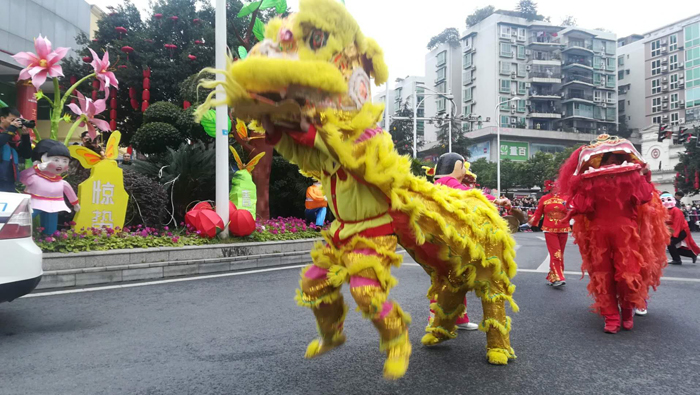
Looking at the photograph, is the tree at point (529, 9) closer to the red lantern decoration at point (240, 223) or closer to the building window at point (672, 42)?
the building window at point (672, 42)

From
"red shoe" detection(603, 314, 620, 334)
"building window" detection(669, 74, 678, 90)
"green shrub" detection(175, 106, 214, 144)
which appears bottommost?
"red shoe" detection(603, 314, 620, 334)

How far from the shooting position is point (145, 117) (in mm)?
12305

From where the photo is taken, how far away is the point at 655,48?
63.5 meters

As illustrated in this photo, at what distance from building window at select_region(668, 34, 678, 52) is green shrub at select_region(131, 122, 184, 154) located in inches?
2706

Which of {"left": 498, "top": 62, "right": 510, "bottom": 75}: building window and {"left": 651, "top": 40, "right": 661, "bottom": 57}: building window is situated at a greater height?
{"left": 651, "top": 40, "right": 661, "bottom": 57}: building window

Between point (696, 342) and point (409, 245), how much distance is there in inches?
115

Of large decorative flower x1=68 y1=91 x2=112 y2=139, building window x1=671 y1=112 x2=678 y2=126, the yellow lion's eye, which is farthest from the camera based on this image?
building window x1=671 y1=112 x2=678 y2=126

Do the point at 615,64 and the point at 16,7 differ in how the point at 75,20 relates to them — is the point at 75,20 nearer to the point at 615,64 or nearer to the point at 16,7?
the point at 16,7

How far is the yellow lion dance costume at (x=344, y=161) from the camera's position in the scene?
2.27m

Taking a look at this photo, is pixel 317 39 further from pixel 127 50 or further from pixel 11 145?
pixel 127 50

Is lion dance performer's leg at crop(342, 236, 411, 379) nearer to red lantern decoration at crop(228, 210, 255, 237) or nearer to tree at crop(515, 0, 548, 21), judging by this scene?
red lantern decoration at crop(228, 210, 255, 237)

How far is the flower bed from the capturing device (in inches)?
262

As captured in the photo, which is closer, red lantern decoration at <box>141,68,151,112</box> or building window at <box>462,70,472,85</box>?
red lantern decoration at <box>141,68,151,112</box>

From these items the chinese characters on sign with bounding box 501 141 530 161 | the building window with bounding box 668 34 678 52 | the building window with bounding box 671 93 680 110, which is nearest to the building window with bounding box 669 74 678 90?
the building window with bounding box 671 93 680 110
